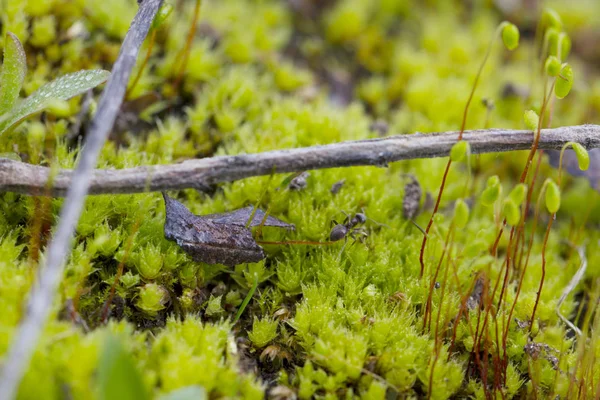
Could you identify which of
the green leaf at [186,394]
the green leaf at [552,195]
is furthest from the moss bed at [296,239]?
the green leaf at [552,195]

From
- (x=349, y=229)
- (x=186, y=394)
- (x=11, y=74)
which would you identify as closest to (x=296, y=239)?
(x=349, y=229)

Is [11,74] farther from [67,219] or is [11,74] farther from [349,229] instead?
[349,229]

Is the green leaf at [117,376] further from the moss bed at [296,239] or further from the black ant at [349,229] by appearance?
the black ant at [349,229]

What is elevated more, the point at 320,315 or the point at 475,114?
the point at 475,114

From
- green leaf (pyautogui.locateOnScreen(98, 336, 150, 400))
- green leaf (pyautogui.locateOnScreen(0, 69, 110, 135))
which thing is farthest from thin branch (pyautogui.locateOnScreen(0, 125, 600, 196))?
green leaf (pyautogui.locateOnScreen(98, 336, 150, 400))

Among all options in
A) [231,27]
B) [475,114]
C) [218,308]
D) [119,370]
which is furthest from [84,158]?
[475,114]

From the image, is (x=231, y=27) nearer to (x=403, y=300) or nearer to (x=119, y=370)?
(x=403, y=300)

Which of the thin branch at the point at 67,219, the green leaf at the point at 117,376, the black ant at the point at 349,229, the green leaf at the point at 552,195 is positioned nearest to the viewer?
the thin branch at the point at 67,219
